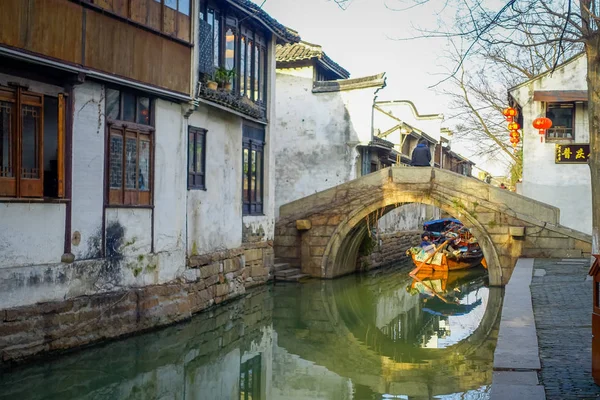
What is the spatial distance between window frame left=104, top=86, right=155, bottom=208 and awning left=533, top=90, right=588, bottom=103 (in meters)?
10.5

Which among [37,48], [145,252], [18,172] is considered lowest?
[145,252]

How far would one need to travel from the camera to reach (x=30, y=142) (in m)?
8.05

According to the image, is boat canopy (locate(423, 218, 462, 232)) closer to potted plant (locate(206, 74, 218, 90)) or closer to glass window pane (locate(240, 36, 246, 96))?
glass window pane (locate(240, 36, 246, 96))

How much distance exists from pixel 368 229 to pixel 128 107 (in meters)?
9.96

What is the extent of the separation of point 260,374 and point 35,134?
411 centimetres

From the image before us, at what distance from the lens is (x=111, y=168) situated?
31.0ft

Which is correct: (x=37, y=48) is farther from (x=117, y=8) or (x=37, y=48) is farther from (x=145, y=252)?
(x=145, y=252)

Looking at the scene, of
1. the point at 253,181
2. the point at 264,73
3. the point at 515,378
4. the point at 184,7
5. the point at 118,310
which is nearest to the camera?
the point at 515,378

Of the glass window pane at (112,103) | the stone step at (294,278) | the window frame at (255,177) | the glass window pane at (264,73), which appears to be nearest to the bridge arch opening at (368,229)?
the stone step at (294,278)

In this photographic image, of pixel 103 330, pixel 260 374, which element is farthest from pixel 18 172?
pixel 260 374

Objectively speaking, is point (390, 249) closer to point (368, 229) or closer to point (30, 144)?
point (368, 229)

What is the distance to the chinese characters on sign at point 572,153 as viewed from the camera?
1709 centimetres

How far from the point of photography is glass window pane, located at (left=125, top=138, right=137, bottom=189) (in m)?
9.76

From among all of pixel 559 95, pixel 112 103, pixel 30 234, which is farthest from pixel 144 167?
pixel 559 95
